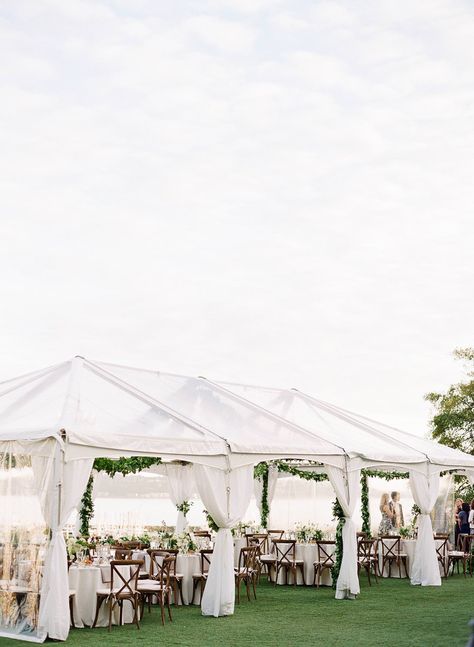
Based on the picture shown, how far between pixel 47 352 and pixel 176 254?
5.28 meters

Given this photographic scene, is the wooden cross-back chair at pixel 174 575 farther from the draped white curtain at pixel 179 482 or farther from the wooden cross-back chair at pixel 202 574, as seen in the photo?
the draped white curtain at pixel 179 482

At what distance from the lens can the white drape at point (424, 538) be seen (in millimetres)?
14734

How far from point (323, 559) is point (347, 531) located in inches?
75.6

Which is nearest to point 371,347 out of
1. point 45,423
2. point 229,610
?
point 229,610

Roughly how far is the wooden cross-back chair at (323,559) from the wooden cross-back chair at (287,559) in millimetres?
330

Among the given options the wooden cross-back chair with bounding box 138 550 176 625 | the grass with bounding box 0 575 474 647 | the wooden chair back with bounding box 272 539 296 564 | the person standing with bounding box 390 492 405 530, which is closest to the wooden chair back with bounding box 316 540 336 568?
the wooden chair back with bounding box 272 539 296 564

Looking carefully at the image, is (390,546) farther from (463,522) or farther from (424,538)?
(463,522)

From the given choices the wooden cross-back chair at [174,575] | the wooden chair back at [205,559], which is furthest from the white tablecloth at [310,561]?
the wooden cross-back chair at [174,575]

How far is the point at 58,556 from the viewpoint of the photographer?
9312 mm

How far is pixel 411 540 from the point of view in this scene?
1647 cm

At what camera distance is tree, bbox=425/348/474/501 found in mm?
25953

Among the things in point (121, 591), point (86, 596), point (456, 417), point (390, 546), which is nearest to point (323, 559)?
point (390, 546)

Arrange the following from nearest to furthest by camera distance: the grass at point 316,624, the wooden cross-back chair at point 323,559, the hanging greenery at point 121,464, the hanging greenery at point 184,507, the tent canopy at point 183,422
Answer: the grass at point 316,624
the tent canopy at point 183,422
the wooden cross-back chair at point 323,559
the hanging greenery at point 121,464
the hanging greenery at point 184,507

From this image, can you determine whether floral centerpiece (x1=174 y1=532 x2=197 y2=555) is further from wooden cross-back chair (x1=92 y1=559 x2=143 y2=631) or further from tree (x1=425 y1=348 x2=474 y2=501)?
tree (x1=425 y1=348 x2=474 y2=501)
